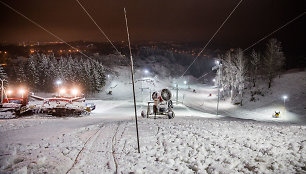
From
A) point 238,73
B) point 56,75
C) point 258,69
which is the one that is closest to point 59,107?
point 238,73

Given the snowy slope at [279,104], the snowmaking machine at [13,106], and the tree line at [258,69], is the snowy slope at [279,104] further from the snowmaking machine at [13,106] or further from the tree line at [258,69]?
the snowmaking machine at [13,106]

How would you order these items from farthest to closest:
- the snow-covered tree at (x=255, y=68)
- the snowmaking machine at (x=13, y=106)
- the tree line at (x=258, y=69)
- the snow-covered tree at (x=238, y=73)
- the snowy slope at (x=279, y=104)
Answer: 1. the snow-covered tree at (x=255, y=68)
2. the snow-covered tree at (x=238, y=73)
3. the tree line at (x=258, y=69)
4. the snowy slope at (x=279, y=104)
5. the snowmaking machine at (x=13, y=106)

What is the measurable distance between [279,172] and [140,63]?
168540 mm

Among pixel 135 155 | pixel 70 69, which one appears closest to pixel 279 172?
pixel 135 155

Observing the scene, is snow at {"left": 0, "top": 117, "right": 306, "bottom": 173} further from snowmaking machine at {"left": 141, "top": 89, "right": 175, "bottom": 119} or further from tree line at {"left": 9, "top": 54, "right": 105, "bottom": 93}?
tree line at {"left": 9, "top": 54, "right": 105, "bottom": 93}

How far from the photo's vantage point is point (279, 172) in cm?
542

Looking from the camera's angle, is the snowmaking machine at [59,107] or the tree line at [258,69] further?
the tree line at [258,69]

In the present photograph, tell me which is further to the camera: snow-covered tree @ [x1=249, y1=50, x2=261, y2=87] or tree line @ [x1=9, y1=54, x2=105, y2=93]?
tree line @ [x1=9, y1=54, x2=105, y2=93]

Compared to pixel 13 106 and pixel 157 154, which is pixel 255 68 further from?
pixel 13 106

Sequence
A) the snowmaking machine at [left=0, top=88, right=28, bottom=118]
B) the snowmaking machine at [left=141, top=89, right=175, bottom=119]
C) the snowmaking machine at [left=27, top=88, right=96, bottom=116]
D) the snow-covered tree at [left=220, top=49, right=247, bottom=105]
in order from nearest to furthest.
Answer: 1. the snowmaking machine at [left=141, top=89, right=175, bottom=119]
2. the snowmaking machine at [left=0, top=88, right=28, bottom=118]
3. the snowmaking machine at [left=27, top=88, right=96, bottom=116]
4. the snow-covered tree at [left=220, top=49, right=247, bottom=105]

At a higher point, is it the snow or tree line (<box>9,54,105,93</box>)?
tree line (<box>9,54,105,93</box>)

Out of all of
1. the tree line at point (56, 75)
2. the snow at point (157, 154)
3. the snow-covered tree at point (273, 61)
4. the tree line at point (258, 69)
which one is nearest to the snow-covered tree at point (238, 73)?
the tree line at point (258, 69)

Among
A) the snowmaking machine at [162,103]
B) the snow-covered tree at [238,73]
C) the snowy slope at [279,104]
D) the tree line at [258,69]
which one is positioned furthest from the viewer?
the snow-covered tree at [238,73]

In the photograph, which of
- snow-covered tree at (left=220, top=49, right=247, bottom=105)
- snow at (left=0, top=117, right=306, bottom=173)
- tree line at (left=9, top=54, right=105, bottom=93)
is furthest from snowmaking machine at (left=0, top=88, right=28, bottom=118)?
tree line at (left=9, top=54, right=105, bottom=93)
